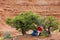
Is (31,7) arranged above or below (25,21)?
below

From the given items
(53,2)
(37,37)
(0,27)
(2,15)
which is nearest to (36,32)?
(37,37)

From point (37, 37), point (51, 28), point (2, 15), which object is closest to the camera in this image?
point (37, 37)

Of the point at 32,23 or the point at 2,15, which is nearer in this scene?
the point at 32,23

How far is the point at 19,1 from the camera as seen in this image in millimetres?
28906

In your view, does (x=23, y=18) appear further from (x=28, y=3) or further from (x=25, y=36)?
(x=28, y=3)

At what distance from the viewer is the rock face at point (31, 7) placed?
27.8 m

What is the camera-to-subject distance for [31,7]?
28703 millimetres

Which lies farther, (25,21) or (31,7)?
(31,7)

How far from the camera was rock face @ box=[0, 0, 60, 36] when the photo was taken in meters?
27.8

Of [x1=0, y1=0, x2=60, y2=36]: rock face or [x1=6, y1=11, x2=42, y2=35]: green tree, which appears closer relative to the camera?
[x1=6, y1=11, x2=42, y2=35]: green tree

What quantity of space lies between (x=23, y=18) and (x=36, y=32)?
0.79m

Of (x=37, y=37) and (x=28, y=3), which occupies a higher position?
(x=37, y=37)

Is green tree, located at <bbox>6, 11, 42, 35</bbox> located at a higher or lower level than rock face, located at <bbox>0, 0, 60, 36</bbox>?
higher

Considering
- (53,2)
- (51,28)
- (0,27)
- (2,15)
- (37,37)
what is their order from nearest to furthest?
(37,37), (51,28), (0,27), (2,15), (53,2)
